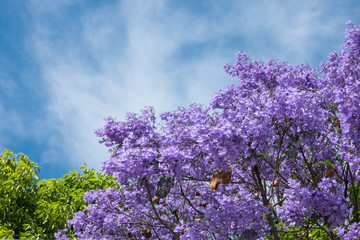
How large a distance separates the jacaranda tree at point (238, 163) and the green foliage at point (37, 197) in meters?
3.67

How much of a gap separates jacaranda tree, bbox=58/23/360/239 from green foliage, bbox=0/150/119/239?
12.1 ft

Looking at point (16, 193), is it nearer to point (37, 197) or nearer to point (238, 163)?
point (37, 197)

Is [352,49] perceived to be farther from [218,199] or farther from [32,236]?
[32,236]

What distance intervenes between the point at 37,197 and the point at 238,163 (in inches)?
364

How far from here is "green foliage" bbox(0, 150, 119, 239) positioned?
13211mm

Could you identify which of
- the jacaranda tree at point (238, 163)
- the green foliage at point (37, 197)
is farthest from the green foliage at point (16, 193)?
A: the jacaranda tree at point (238, 163)

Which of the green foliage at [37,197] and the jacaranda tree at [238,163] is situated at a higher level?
the green foliage at [37,197]

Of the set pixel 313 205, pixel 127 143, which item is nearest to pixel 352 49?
pixel 313 205

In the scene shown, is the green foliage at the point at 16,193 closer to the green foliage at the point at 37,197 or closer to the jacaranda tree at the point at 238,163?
the green foliage at the point at 37,197

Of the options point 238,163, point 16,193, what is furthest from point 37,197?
point 238,163

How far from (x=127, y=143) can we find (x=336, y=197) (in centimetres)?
390

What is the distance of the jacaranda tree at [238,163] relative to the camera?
6.59 m

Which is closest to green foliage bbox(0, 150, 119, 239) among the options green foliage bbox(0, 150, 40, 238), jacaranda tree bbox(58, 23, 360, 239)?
green foliage bbox(0, 150, 40, 238)

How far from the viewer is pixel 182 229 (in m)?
7.95
